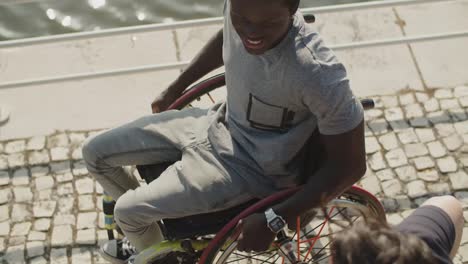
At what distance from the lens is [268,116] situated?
3043 millimetres

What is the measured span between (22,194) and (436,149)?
2.90m

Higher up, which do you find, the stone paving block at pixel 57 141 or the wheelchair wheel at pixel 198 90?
the stone paving block at pixel 57 141

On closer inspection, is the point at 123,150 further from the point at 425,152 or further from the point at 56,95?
the point at 425,152

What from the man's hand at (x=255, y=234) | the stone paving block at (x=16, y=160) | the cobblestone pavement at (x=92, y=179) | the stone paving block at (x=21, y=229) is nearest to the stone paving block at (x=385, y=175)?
the cobblestone pavement at (x=92, y=179)

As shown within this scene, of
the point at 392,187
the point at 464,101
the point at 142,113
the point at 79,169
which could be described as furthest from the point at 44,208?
the point at 464,101

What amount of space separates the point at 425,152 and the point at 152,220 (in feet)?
7.31

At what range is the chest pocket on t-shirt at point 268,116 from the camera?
9.82 feet

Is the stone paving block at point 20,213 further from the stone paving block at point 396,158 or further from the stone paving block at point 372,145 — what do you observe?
the stone paving block at point 396,158

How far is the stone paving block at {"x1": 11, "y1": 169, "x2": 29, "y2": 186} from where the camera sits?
4.48 m

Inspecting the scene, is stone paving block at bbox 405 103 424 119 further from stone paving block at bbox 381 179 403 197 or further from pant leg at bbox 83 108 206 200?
pant leg at bbox 83 108 206 200

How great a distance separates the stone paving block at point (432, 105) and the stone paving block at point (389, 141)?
39cm

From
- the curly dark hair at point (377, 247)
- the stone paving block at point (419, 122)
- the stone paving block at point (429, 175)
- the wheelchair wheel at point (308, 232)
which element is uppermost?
the stone paving block at point (419, 122)

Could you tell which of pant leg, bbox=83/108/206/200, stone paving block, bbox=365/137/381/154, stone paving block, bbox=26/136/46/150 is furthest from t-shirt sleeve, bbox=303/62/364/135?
stone paving block, bbox=26/136/46/150

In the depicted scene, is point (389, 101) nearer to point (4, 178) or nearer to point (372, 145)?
point (372, 145)
